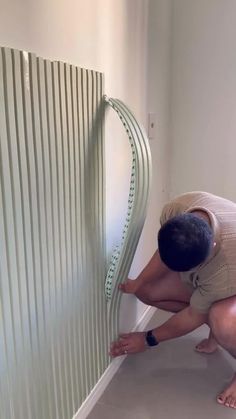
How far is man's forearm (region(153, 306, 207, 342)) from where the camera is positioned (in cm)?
175

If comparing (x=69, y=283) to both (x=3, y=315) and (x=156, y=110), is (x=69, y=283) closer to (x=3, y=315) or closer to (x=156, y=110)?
(x=3, y=315)

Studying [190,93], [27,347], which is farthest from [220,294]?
→ [190,93]

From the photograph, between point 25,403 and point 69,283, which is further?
point 69,283

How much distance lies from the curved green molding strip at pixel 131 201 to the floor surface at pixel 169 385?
0.29 metres

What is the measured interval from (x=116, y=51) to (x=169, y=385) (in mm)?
1425

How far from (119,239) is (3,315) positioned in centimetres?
83

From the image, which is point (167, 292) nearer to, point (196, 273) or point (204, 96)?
point (196, 273)

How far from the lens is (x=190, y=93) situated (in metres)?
2.44

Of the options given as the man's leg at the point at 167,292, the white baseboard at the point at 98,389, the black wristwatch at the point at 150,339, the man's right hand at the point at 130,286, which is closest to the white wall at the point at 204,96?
the man's leg at the point at 167,292

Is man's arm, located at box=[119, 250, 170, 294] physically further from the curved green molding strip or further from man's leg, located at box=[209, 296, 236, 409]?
man's leg, located at box=[209, 296, 236, 409]

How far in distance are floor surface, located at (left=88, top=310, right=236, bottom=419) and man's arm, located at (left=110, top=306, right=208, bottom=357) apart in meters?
0.12

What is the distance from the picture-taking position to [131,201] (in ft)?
5.38

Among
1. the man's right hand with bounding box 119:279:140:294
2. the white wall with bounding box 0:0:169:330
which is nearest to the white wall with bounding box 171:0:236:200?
the white wall with bounding box 0:0:169:330

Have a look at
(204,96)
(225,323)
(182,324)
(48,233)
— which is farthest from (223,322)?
(204,96)
